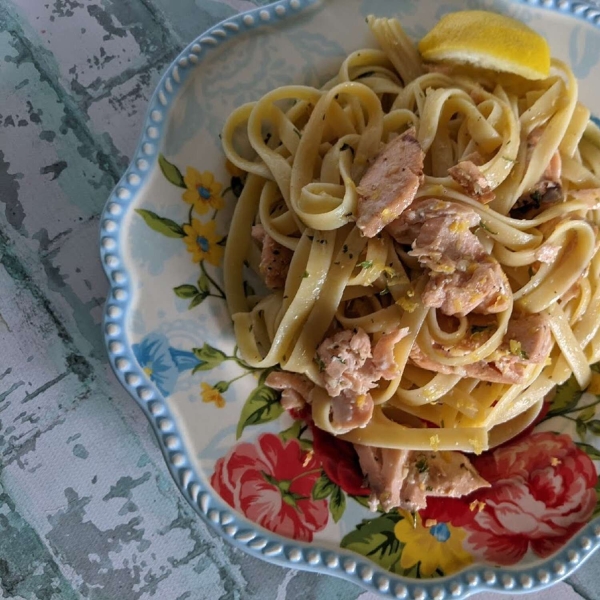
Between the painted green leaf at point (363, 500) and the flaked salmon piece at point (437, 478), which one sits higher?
the painted green leaf at point (363, 500)

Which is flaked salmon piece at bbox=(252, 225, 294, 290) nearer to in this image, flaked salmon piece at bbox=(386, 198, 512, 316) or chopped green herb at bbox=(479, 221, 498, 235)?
flaked salmon piece at bbox=(386, 198, 512, 316)

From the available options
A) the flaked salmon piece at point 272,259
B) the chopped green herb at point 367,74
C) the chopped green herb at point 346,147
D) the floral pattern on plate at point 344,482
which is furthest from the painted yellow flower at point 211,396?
the chopped green herb at point 367,74

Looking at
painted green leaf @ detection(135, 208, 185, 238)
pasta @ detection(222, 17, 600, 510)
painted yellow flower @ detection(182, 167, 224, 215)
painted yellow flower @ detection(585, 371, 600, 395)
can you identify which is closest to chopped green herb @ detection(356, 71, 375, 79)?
pasta @ detection(222, 17, 600, 510)

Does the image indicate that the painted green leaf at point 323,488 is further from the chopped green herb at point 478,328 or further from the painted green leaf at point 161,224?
the painted green leaf at point 161,224

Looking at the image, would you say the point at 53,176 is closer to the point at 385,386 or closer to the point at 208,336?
the point at 208,336

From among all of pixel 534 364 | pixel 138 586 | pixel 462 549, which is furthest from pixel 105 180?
pixel 462 549

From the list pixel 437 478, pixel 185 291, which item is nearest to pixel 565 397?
pixel 437 478
